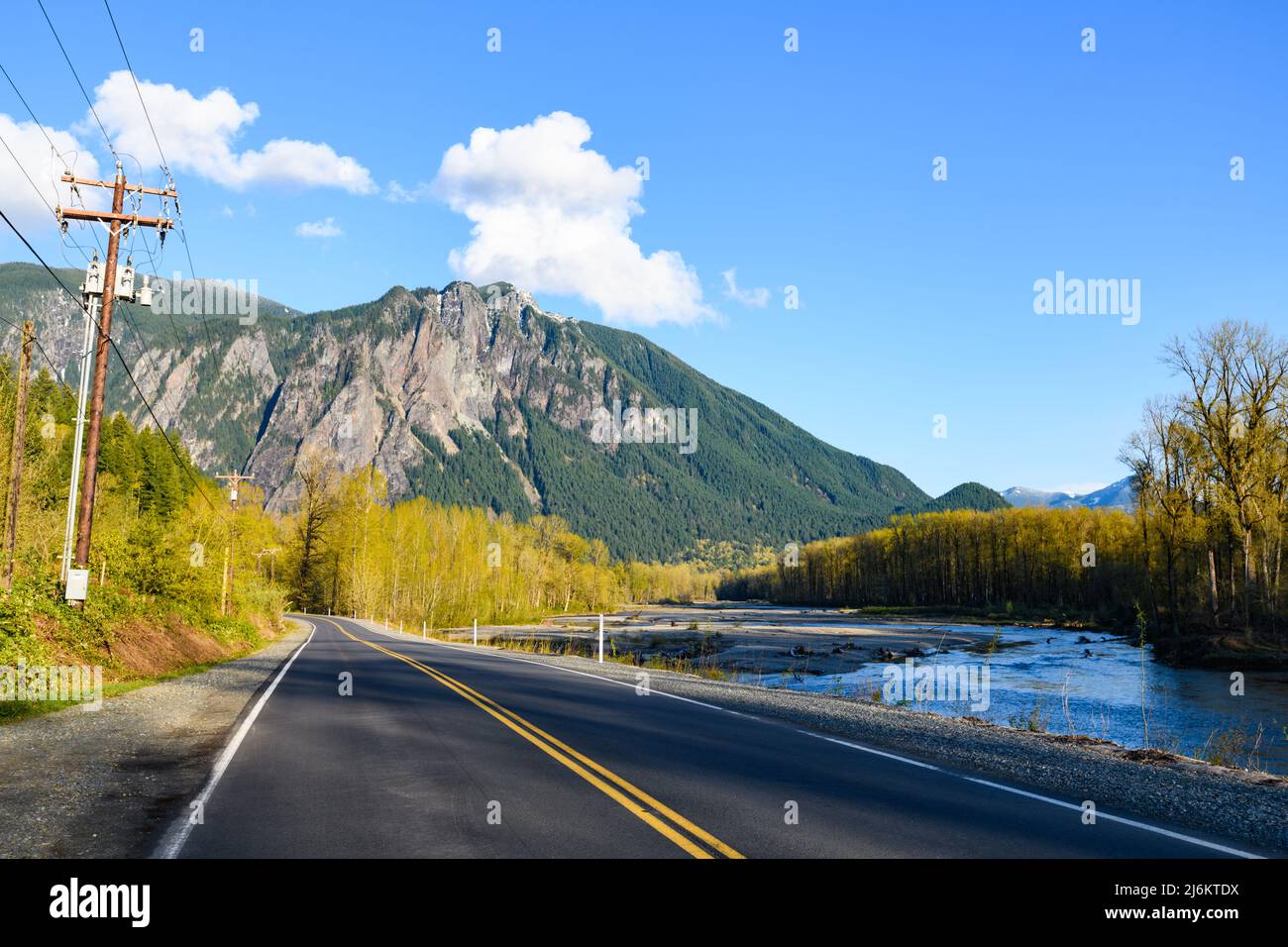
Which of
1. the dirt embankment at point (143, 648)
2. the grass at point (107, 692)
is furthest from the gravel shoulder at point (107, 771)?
the dirt embankment at point (143, 648)

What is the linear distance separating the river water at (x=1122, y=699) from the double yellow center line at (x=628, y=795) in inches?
422

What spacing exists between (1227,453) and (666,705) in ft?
153

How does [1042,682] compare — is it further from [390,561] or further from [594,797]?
[390,561]

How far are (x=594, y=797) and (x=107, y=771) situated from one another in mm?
5867

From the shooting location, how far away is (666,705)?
15.3 m

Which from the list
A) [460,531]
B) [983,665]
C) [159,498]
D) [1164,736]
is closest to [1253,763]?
[1164,736]

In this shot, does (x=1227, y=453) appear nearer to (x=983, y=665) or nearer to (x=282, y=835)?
(x=983, y=665)

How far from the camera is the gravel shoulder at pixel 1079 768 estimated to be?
25.1ft

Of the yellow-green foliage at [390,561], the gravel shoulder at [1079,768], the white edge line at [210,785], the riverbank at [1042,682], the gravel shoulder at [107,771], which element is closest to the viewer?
the white edge line at [210,785]

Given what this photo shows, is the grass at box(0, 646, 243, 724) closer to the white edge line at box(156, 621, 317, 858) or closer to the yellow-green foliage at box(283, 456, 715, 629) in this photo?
the white edge line at box(156, 621, 317, 858)

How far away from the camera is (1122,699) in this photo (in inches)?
1062

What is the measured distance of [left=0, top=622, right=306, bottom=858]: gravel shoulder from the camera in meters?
6.23

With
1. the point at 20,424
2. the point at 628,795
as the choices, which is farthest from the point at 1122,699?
the point at 20,424

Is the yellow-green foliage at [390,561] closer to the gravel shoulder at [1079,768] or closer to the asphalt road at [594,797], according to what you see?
the gravel shoulder at [1079,768]
